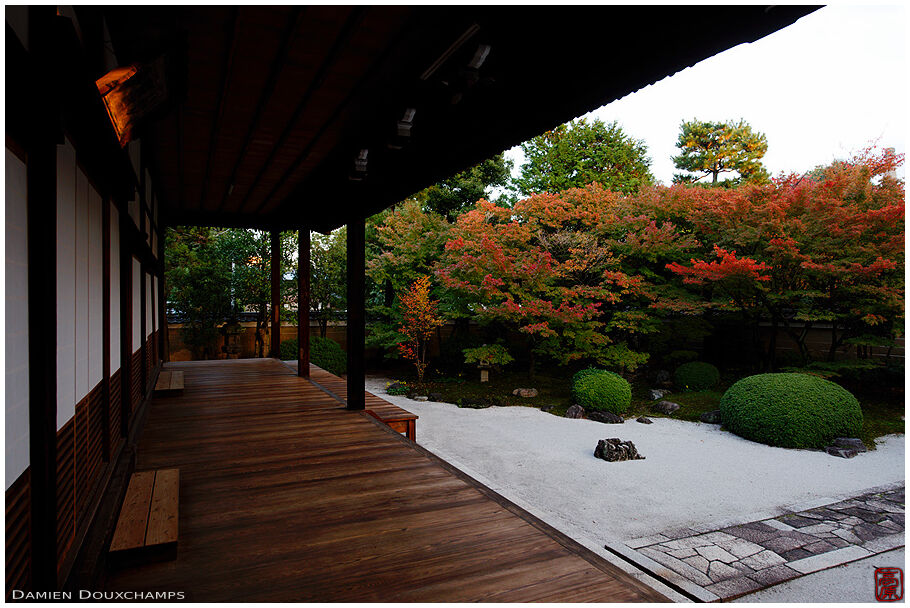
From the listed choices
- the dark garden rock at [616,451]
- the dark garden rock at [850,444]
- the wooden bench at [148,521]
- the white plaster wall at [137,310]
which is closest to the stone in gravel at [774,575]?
the dark garden rock at [616,451]

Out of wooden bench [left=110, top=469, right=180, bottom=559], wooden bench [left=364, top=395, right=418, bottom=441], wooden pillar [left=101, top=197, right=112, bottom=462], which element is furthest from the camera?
wooden bench [left=364, top=395, right=418, bottom=441]

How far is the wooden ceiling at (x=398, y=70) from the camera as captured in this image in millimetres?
1757

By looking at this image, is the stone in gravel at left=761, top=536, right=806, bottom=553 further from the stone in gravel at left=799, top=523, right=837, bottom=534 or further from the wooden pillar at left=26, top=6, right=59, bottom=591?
the wooden pillar at left=26, top=6, right=59, bottom=591

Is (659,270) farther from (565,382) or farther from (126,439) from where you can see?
(126,439)

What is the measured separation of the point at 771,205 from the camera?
347 inches

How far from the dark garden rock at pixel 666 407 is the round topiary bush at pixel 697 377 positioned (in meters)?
1.30

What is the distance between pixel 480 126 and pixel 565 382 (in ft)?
33.7

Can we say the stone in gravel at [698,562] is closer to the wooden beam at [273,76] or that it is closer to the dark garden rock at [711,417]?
the wooden beam at [273,76]

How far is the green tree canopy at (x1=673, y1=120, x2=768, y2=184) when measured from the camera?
17422 millimetres

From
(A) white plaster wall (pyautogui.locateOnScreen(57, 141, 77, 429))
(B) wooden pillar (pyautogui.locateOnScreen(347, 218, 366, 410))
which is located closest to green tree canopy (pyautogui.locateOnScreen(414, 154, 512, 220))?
(B) wooden pillar (pyautogui.locateOnScreen(347, 218, 366, 410))

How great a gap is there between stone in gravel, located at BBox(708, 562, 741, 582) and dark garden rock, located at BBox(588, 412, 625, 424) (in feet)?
16.5

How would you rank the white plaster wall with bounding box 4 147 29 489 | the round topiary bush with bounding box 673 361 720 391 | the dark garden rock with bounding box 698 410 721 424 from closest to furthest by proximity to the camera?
the white plaster wall with bounding box 4 147 29 489
the dark garden rock with bounding box 698 410 721 424
the round topiary bush with bounding box 673 361 720 391

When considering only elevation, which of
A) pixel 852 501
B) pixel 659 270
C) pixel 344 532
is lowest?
pixel 852 501

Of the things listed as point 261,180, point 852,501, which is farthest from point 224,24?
point 852,501
